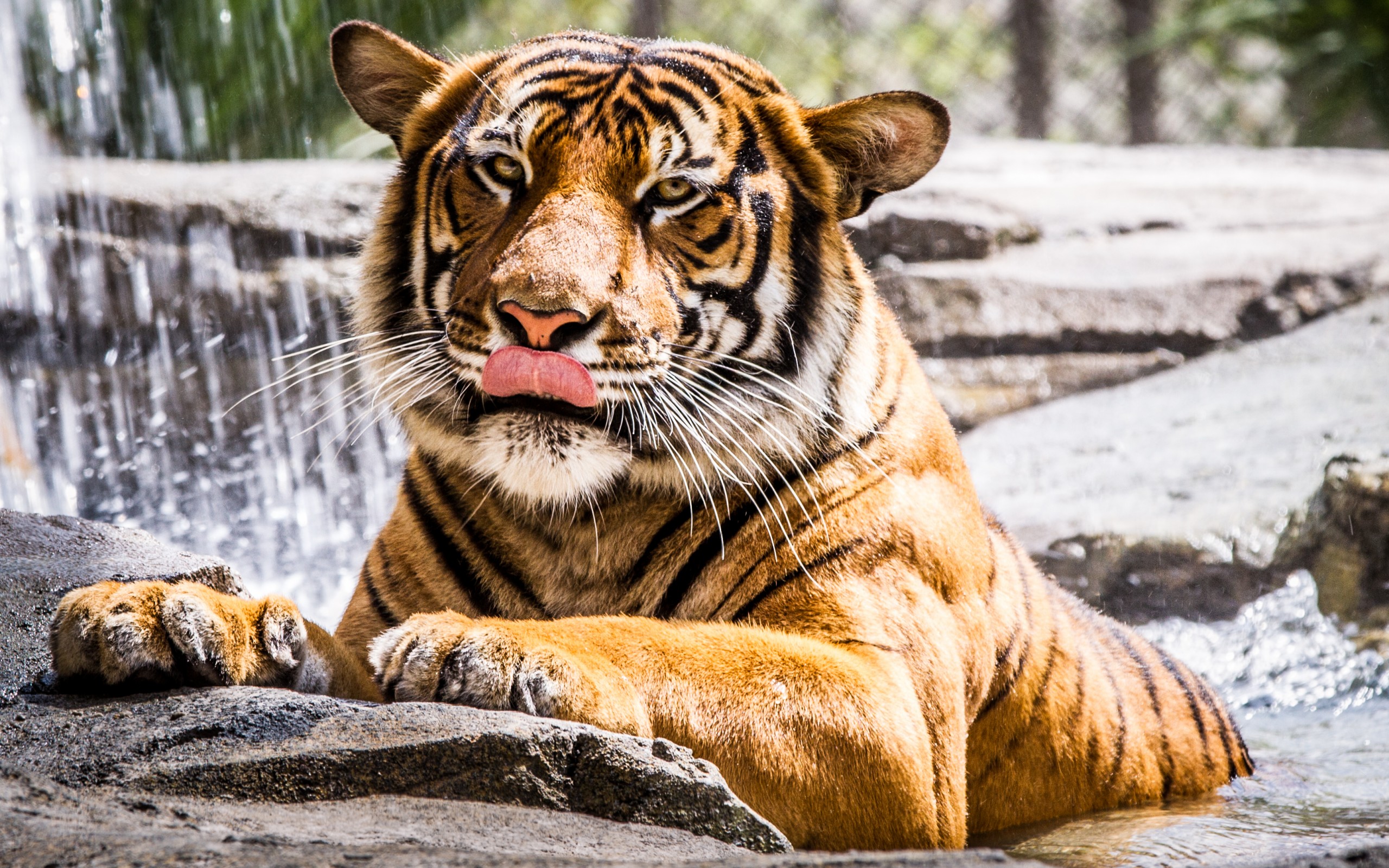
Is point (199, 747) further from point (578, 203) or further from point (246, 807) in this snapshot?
point (578, 203)

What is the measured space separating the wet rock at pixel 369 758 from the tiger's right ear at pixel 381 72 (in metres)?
1.21

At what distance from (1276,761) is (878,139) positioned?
1.69 metres

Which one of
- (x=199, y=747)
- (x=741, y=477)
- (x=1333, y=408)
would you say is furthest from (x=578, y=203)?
(x=1333, y=408)

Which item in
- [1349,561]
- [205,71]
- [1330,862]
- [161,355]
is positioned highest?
[205,71]

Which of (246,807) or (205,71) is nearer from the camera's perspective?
(246,807)

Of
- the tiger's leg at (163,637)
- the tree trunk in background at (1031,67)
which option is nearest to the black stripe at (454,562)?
the tiger's leg at (163,637)

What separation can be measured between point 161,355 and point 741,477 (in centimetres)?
327

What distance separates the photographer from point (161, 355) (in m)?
4.71

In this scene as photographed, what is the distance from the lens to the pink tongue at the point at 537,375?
1.83 meters

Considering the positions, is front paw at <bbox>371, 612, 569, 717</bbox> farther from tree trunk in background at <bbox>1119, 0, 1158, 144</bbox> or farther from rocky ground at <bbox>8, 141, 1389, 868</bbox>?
tree trunk in background at <bbox>1119, 0, 1158, 144</bbox>

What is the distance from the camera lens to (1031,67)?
28.7 feet

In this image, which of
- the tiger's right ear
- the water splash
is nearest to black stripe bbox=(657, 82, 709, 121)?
the tiger's right ear

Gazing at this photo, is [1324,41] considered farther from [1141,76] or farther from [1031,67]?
[1031,67]

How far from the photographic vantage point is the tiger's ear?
2174 mm
